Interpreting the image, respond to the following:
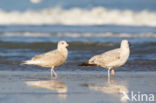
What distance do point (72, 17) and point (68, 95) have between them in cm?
2628

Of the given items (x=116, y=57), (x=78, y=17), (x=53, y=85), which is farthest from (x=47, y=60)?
(x=78, y=17)

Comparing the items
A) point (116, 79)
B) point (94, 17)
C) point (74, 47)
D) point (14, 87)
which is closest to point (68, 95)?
point (14, 87)

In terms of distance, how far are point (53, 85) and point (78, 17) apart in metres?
25.1

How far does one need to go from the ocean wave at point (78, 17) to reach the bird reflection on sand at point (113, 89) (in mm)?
21351

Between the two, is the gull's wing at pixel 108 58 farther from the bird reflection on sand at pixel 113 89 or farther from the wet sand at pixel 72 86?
the bird reflection on sand at pixel 113 89

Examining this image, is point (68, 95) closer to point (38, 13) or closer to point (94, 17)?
point (94, 17)

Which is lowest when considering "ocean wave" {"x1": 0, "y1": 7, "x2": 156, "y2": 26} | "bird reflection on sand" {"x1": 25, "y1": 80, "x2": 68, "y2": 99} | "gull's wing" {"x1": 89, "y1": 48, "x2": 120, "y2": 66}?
"bird reflection on sand" {"x1": 25, "y1": 80, "x2": 68, "y2": 99}

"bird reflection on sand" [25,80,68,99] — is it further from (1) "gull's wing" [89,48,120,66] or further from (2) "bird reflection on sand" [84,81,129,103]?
(1) "gull's wing" [89,48,120,66]

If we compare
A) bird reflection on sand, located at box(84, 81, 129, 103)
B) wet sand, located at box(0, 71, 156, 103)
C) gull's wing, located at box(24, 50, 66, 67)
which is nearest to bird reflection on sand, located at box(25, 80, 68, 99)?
wet sand, located at box(0, 71, 156, 103)

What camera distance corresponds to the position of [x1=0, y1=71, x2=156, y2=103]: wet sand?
6934mm

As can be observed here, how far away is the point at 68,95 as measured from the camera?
23.6 ft

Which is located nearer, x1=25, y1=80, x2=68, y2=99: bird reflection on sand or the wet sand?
the wet sand

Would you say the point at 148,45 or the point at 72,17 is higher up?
the point at 72,17

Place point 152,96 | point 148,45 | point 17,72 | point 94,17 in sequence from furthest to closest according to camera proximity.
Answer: point 94,17
point 148,45
point 17,72
point 152,96
